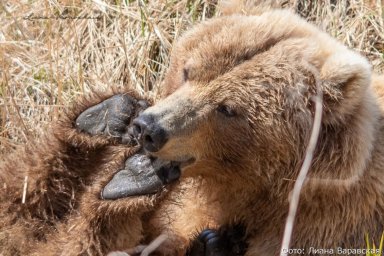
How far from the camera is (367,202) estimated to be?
4363mm

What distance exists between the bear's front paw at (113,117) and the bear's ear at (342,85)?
109 cm

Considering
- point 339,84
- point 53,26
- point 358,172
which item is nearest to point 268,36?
point 339,84

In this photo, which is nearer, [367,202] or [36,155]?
[367,202]

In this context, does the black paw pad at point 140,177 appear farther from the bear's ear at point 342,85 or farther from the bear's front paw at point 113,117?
the bear's ear at point 342,85

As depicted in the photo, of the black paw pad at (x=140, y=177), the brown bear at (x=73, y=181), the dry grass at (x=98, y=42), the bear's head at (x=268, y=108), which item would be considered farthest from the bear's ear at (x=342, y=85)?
the dry grass at (x=98, y=42)

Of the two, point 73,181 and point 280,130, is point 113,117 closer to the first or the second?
point 73,181

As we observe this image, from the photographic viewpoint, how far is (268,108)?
13.9 ft

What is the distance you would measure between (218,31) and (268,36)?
286 mm

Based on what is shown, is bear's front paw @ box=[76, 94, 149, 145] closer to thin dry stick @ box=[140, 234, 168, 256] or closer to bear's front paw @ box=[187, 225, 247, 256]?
thin dry stick @ box=[140, 234, 168, 256]

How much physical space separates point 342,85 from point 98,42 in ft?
8.73

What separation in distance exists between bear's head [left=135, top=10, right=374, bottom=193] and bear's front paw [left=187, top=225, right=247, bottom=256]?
15.8 inches

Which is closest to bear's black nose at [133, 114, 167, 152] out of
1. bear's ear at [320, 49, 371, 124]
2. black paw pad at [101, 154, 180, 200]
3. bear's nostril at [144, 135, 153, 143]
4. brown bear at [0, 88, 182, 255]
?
bear's nostril at [144, 135, 153, 143]

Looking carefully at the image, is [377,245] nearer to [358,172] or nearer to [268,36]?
[358,172]

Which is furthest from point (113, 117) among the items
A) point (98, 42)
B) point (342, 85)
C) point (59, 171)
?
point (98, 42)
